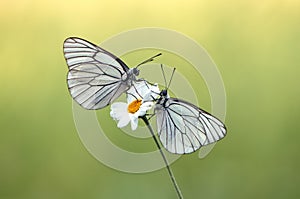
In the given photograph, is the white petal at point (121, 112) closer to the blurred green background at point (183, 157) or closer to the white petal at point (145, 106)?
the white petal at point (145, 106)

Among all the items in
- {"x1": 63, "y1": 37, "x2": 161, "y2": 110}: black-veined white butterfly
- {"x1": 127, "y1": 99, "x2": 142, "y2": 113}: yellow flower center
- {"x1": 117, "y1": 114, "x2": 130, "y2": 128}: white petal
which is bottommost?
{"x1": 117, "y1": 114, "x2": 130, "y2": 128}: white petal

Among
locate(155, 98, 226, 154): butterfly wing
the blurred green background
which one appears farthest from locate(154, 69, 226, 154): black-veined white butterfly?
the blurred green background

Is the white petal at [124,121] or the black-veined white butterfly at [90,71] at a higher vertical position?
the black-veined white butterfly at [90,71]

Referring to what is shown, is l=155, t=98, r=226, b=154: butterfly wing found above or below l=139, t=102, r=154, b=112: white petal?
below

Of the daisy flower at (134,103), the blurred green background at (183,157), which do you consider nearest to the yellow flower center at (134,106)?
the daisy flower at (134,103)

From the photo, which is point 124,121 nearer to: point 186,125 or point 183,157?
point 186,125

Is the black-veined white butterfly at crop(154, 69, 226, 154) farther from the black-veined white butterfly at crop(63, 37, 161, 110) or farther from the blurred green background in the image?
the blurred green background
